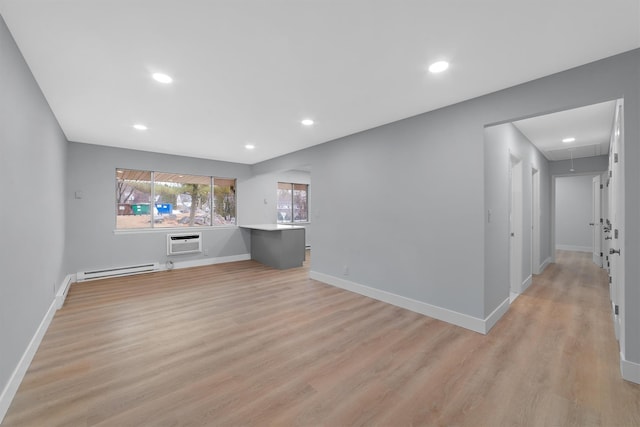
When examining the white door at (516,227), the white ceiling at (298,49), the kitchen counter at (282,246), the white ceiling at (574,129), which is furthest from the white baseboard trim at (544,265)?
the kitchen counter at (282,246)

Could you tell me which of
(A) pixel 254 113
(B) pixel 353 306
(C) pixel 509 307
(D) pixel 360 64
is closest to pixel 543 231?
(C) pixel 509 307

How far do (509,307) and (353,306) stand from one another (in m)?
2.03

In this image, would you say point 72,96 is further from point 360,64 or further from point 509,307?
point 509,307

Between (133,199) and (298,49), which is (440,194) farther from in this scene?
(133,199)

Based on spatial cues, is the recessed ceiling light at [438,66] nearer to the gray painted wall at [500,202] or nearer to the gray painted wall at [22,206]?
the gray painted wall at [500,202]

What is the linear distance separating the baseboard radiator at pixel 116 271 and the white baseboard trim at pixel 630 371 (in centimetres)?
678

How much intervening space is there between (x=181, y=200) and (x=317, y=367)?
5349mm

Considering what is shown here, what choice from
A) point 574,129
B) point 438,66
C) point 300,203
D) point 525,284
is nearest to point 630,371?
point 525,284

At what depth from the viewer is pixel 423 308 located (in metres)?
3.26

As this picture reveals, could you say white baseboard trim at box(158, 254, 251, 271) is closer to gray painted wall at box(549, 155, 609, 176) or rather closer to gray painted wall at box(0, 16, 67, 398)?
gray painted wall at box(0, 16, 67, 398)

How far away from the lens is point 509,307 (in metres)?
3.48

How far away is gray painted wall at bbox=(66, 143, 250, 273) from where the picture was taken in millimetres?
4785

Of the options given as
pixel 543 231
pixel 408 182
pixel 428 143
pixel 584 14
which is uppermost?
pixel 584 14

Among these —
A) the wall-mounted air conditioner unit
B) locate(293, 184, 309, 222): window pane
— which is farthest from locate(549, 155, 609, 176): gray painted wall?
the wall-mounted air conditioner unit
